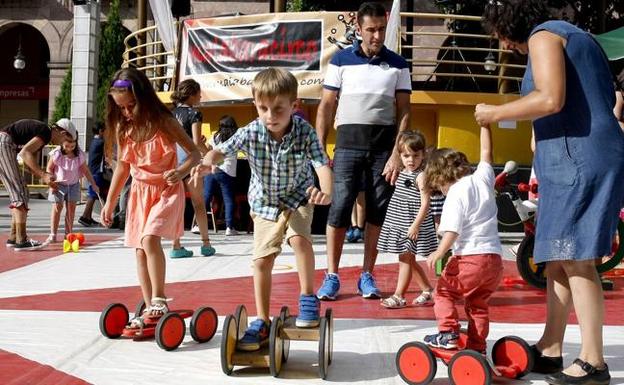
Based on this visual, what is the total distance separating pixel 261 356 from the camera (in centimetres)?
368

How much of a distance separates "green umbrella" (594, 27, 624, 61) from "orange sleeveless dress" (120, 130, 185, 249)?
8.09 meters

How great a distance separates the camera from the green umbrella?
11.3 meters

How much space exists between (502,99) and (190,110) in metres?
5.44

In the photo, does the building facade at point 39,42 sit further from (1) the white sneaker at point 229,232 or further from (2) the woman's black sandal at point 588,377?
(2) the woman's black sandal at point 588,377

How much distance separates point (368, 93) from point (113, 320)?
8.26ft

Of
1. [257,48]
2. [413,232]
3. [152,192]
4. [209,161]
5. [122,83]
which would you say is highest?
[257,48]

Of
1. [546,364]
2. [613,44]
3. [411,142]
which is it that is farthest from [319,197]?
[613,44]

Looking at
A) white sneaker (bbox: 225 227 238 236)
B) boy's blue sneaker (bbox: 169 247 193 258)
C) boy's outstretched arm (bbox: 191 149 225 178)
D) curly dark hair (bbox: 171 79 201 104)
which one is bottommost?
white sneaker (bbox: 225 227 238 236)

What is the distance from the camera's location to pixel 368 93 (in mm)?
5934

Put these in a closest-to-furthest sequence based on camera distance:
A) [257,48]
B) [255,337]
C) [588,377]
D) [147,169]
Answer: [588,377], [255,337], [147,169], [257,48]

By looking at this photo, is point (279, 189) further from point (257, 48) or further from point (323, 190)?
point (257, 48)

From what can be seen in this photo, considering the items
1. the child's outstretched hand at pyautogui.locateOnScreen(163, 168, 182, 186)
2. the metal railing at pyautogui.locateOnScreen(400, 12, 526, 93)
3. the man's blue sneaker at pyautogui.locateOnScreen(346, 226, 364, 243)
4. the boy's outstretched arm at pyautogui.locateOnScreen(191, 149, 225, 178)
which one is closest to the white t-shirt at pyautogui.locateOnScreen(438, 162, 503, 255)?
the boy's outstretched arm at pyautogui.locateOnScreen(191, 149, 225, 178)

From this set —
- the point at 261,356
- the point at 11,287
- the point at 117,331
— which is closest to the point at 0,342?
the point at 117,331

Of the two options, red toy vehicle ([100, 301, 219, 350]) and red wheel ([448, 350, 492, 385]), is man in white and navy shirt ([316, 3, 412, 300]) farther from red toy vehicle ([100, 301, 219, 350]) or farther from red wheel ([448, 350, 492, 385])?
red wheel ([448, 350, 492, 385])
